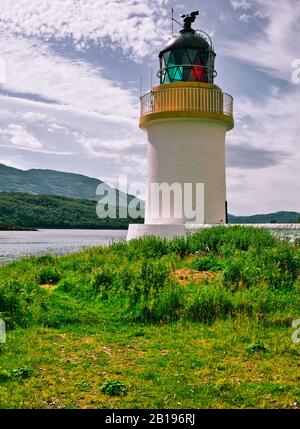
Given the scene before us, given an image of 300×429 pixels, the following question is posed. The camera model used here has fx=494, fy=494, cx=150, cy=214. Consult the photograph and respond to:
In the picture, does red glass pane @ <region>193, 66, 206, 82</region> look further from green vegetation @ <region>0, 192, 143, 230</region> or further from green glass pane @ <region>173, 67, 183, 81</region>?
green vegetation @ <region>0, 192, 143, 230</region>

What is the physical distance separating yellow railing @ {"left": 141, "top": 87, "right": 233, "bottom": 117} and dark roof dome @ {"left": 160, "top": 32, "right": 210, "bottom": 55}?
172 cm

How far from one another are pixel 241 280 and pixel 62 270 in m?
5.37

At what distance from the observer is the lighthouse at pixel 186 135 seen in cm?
1831

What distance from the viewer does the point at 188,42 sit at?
18641 mm

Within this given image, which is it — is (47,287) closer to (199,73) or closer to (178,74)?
(178,74)

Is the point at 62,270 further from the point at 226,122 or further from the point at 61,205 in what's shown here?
the point at 61,205

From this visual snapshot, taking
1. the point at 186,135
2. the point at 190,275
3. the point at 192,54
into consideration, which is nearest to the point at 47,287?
the point at 190,275

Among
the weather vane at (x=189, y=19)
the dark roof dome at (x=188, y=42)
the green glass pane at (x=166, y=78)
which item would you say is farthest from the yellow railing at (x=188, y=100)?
the weather vane at (x=189, y=19)

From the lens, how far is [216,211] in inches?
760

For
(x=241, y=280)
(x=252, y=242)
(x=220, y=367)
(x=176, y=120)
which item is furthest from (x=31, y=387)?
(x=176, y=120)

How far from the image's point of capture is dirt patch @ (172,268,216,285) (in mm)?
11164

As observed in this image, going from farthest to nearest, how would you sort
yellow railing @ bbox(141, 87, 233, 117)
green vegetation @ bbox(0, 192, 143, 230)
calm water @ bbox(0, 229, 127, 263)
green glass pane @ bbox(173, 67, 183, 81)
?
green vegetation @ bbox(0, 192, 143, 230), calm water @ bbox(0, 229, 127, 263), green glass pane @ bbox(173, 67, 183, 81), yellow railing @ bbox(141, 87, 233, 117)

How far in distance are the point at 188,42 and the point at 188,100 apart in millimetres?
2337

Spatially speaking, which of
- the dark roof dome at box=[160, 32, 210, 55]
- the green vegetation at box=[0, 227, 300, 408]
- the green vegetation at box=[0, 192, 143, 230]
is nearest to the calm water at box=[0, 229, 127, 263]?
the green vegetation at box=[0, 227, 300, 408]
